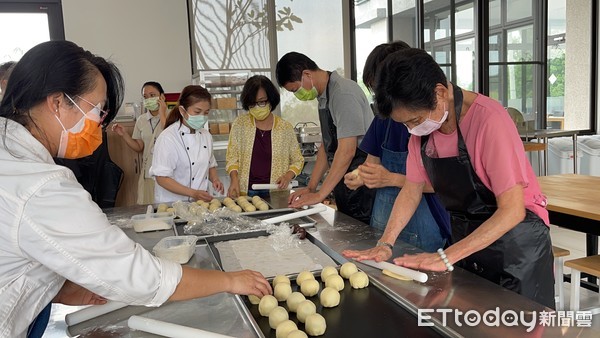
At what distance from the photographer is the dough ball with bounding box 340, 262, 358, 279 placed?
4.27 ft

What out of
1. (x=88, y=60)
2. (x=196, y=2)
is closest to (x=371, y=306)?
(x=88, y=60)

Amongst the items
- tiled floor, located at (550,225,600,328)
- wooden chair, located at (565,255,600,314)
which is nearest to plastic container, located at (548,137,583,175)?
tiled floor, located at (550,225,600,328)

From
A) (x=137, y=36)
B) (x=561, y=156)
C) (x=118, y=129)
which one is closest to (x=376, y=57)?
(x=118, y=129)

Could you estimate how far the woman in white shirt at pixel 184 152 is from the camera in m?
2.55

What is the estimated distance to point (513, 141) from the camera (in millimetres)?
1313

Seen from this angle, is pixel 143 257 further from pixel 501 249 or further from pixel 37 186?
pixel 501 249

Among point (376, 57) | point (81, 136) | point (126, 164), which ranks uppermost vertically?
point (376, 57)

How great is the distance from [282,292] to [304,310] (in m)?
0.13

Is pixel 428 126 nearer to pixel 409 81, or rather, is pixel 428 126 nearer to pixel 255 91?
pixel 409 81

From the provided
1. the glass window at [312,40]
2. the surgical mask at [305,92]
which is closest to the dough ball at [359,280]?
the surgical mask at [305,92]

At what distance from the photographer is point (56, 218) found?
0.82 meters

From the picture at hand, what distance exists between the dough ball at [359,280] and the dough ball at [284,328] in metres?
0.27

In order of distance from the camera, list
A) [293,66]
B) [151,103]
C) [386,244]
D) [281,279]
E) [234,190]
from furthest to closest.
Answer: [151,103]
[234,190]
[293,66]
[386,244]
[281,279]

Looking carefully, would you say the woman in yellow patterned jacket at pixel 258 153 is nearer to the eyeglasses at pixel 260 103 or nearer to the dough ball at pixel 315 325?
the eyeglasses at pixel 260 103
